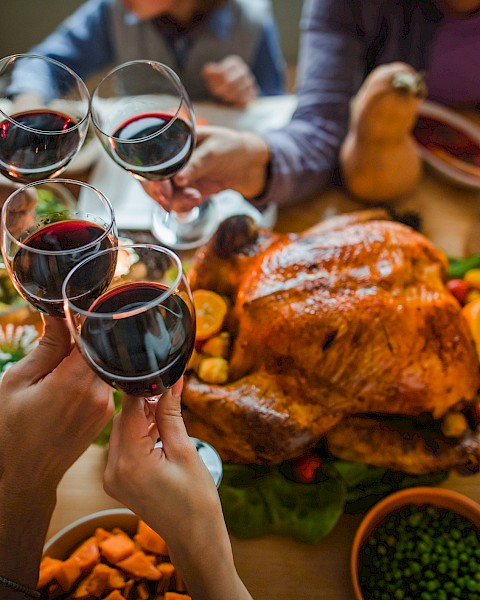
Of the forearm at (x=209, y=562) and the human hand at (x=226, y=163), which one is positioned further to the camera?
the human hand at (x=226, y=163)

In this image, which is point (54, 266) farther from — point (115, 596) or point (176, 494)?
point (115, 596)

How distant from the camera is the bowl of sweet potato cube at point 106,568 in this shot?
31.8 inches

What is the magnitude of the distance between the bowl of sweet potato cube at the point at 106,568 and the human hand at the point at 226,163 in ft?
2.12

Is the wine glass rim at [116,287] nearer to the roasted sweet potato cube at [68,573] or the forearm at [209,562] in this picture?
the forearm at [209,562]

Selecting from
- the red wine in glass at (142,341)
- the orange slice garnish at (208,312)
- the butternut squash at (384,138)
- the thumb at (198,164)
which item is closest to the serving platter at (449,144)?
the butternut squash at (384,138)

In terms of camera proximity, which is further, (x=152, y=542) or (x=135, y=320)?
(x=152, y=542)

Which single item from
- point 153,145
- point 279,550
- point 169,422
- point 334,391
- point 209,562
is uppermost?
point 153,145

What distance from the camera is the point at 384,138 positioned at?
127 centimetres

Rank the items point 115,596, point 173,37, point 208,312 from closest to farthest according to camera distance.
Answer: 1. point 115,596
2. point 208,312
3. point 173,37

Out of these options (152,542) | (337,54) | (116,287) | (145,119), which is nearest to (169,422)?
(116,287)

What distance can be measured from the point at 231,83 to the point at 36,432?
114cm

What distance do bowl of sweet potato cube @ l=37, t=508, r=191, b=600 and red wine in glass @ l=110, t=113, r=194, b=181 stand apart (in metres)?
0.53

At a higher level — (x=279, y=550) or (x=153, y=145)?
(x=153, y=145)

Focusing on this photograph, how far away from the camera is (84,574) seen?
831 millimetres
